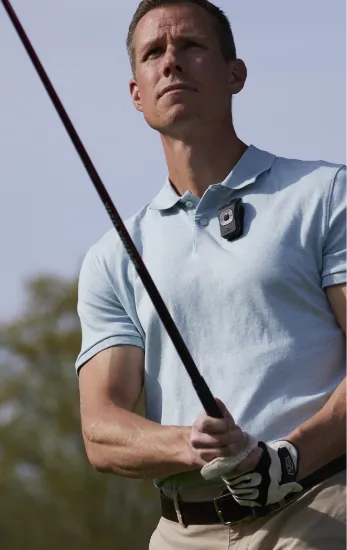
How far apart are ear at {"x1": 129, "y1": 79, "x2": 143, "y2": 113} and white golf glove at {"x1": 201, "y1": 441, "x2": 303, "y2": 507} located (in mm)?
1935

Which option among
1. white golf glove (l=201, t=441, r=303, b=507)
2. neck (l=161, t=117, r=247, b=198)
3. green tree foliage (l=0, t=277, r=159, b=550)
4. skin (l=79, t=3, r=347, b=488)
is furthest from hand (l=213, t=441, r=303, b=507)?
green tree foliage (l=0, t=277, r=159, b=550)

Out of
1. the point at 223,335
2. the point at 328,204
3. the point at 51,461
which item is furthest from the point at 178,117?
the point at 51,461

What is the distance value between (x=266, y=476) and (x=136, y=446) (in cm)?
67

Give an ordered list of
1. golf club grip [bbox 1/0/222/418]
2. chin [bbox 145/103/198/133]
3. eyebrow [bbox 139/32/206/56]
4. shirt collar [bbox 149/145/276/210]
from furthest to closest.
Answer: eyebrow [bbox 139/32/206/56], chin [bbox 145/103/198/133], shirt collar [bbox 149/145/276/210], golf club grip [bbox 1/0/222/418]

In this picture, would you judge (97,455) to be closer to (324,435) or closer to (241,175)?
(324,435)

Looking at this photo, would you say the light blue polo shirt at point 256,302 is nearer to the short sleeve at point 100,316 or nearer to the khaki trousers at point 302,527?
the short sleeve at point 100,316

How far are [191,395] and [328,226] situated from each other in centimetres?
84

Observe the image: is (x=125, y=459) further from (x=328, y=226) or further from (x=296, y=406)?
(x=328, y=226)

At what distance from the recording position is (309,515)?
554 centimetres

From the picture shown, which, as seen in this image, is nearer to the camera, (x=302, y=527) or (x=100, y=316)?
(x=302, y=527)

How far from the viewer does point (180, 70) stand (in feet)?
20.4

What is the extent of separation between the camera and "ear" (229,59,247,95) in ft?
21.4

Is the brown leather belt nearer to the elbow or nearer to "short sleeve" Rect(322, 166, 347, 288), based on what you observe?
the elbow

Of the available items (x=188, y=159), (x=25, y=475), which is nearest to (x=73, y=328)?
(x=25, y=475)
